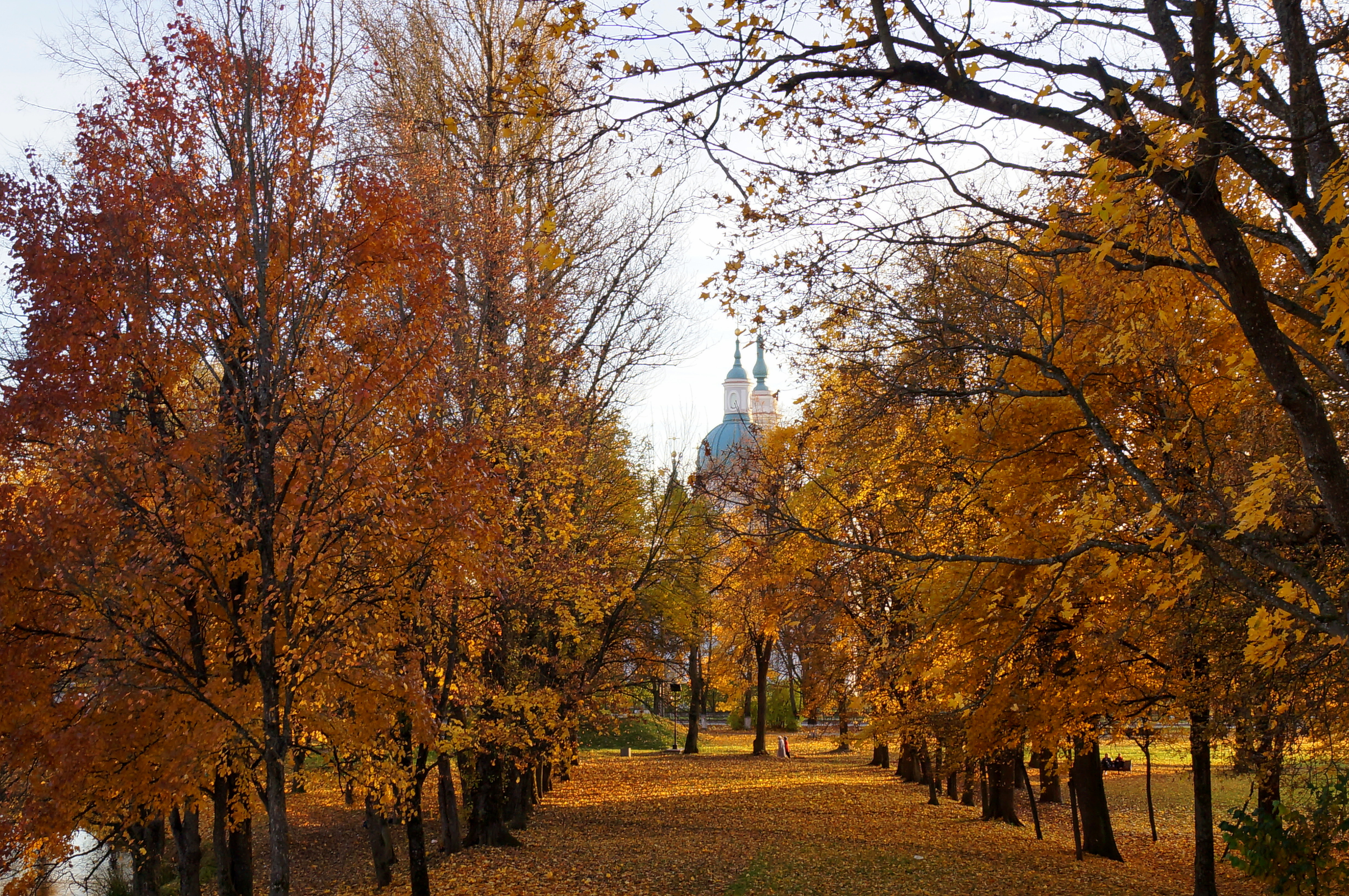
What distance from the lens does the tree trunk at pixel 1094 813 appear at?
15.2 metres

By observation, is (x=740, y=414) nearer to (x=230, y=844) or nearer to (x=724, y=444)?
(x=230, y=844)

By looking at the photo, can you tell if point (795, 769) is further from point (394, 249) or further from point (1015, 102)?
point (1015, 102)

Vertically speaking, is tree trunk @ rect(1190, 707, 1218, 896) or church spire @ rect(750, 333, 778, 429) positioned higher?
church spire @ rect(750, 333, 778, 429)

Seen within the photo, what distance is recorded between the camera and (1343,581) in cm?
643

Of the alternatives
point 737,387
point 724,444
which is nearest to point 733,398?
point 737,387

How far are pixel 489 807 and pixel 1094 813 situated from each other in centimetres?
965

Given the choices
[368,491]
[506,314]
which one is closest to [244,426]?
[368,491]

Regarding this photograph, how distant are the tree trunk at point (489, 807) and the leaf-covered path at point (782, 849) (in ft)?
1.63

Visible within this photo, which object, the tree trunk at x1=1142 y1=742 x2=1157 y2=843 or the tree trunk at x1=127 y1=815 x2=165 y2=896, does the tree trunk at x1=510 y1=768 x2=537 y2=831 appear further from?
the tree trunk at x1=1142 y1=742 x2=1157 y2=843

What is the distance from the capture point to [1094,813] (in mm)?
15508

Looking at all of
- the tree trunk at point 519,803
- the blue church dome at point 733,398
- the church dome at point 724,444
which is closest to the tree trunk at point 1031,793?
the church dome at point 724,444

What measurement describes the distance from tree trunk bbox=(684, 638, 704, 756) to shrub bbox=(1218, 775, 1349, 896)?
65.6 ft

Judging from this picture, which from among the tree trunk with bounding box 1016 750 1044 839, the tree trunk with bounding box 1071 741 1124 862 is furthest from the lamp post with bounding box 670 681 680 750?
the tree trunk with bounding box 1071 741 1124 862

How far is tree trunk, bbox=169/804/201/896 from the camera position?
35.1ft
